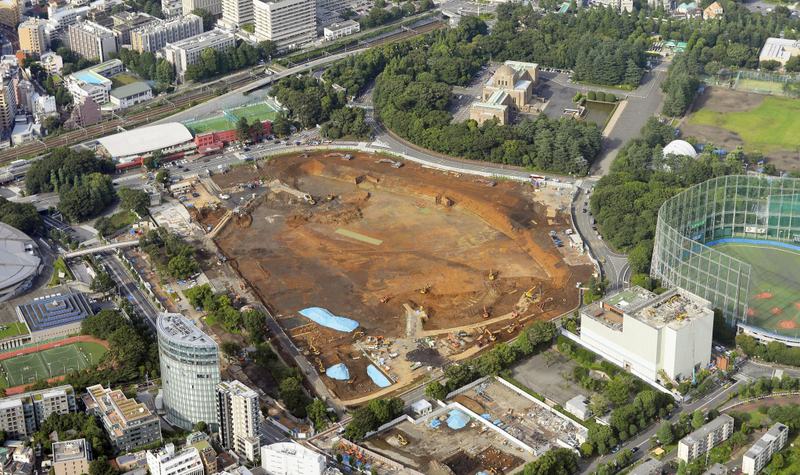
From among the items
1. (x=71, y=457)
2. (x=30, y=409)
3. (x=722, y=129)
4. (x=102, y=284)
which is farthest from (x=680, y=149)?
(x=71, y=457)

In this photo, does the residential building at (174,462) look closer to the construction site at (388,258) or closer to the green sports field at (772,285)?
the construction site at (388,258)

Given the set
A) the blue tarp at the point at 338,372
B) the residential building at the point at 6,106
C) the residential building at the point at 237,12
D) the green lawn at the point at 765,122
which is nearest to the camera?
the blue tarp at the point at 338,372

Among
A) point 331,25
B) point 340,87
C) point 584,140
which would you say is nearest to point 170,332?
point 584,140

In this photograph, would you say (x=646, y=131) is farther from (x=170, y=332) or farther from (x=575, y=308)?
(x=170, y=332)

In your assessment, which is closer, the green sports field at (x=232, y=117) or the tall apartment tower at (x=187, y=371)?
the tall apartment tower at (x=187, y=371)

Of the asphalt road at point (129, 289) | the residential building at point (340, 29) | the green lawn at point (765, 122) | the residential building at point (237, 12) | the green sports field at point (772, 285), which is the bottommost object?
the asphalt road at point (129, 289)

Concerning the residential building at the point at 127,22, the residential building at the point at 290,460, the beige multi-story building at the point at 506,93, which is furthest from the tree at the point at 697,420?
the residential building at the point at 127,22

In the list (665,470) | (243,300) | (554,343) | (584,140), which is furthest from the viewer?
(584,140)
